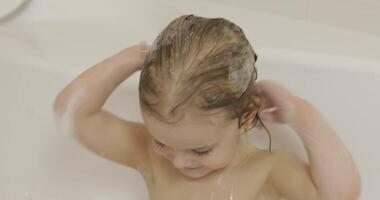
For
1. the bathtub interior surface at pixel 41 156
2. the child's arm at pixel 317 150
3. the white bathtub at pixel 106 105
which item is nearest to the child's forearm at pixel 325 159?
the child's arm at pixel 317 150

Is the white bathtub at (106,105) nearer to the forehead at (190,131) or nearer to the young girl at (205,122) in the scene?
the young girl at (205,122)

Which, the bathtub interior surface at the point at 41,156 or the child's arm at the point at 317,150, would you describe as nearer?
the child's arm at the point at 317,150

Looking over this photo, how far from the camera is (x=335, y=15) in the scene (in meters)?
1.13

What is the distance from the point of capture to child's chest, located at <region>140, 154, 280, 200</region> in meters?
1.04

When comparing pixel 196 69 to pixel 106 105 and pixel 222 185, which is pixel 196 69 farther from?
pixel 106 105

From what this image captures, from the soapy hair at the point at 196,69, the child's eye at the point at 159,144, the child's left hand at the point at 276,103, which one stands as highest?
the soapy hair at the point at 196,69

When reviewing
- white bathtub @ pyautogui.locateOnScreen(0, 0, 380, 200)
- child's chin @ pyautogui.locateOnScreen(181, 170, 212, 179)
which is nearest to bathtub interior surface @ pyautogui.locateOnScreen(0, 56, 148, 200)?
white bathtub @ pyautogui.locateOnScreen(0, 0, 380, 200)

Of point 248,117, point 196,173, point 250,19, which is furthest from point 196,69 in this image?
point 250,19

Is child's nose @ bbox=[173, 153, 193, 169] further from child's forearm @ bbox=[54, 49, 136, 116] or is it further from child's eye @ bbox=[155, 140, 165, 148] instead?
child's forearm @ bbox=[54, 49, 136, 116]

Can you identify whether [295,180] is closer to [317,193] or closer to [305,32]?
[317,193]

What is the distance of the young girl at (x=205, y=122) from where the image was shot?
78cm

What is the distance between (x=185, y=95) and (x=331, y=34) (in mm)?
443

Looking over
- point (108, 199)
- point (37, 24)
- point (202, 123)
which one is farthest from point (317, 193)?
point (37, 24)

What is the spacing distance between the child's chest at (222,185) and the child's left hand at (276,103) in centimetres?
10
